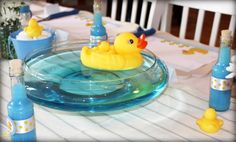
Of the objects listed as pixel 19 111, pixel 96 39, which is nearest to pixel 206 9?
pixel 96 39

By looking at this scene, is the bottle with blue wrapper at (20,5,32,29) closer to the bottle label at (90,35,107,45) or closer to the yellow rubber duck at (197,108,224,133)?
the bottle label at (90,35,107,45)

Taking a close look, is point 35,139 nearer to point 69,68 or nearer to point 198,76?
point 69,68

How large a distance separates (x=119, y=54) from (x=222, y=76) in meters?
0.26

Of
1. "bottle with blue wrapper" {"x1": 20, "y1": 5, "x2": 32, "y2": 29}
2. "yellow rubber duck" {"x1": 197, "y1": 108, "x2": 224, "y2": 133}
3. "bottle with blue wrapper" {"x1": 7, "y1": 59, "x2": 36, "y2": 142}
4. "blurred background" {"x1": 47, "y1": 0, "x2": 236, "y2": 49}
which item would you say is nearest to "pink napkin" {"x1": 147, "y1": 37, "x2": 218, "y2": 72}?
"yellow rubber duck" {"x1": 197, "y1": 108, "x2": 224, "y2": 133}

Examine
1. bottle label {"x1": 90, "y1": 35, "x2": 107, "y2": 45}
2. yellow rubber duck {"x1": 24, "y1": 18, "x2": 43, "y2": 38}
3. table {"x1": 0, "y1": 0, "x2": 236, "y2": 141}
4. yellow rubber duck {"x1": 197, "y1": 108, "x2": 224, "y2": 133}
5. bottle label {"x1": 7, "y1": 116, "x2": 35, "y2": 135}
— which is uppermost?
yellow rubber duck {"x1": 24, "y1": 18, "x2": 43, "y2": 38}

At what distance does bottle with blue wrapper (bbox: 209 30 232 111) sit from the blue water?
131 mm

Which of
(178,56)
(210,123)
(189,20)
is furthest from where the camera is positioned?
(189,20)

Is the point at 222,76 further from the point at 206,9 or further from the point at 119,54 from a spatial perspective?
the point at 206,9

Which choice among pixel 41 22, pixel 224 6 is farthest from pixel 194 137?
pixel 41 22

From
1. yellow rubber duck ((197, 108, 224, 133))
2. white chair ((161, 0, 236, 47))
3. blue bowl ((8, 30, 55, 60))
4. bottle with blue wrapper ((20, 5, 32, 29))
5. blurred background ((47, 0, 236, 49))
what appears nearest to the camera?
yellow rubber duck ((197, 108, 224, 133))

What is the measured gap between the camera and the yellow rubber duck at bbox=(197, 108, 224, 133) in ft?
2.67

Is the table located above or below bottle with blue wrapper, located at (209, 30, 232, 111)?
below

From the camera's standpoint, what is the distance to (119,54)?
972mm

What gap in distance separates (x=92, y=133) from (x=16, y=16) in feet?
1.81
